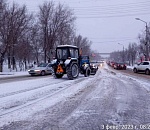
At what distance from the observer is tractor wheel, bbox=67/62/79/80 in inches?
805

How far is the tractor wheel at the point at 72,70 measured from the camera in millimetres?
20453

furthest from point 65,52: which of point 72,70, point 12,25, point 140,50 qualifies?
point 140,50

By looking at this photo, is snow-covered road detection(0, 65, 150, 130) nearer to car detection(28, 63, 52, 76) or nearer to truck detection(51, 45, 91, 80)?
truck detection(51, 45, 91, 80)

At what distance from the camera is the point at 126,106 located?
8.73 m

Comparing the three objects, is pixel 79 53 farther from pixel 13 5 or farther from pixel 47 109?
pixel 13 5

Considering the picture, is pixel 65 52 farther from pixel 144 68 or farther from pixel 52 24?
pixel 52 24

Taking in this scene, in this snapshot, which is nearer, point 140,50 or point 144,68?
point 144,68

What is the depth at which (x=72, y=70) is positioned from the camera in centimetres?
2098

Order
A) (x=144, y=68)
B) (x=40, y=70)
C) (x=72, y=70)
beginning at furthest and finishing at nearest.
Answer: (x=144, y=68) < (x=40, y=70) < (x=72, y=70)

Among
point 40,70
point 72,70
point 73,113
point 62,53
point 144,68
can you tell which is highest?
point 62,53

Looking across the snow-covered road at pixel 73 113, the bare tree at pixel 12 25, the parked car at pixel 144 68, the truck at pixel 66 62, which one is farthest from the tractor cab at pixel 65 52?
the bare tree at pixel 12 25

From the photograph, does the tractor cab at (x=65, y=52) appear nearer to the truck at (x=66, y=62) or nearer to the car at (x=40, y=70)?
the truck at (x=66, y=62)

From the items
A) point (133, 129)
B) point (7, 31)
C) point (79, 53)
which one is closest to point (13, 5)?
point (7, 31)

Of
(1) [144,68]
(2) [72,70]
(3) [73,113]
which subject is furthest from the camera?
(1) [144,68]
